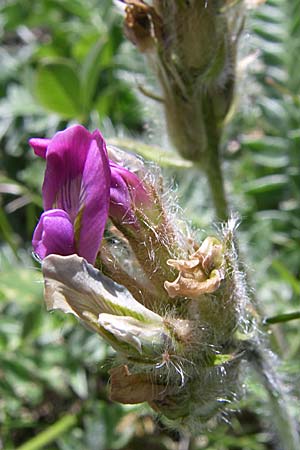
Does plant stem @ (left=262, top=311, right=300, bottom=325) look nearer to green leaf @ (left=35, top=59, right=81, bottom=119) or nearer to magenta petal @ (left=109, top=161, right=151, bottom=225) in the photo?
magenta petal @ (left=109, top=161, right=151, bottom=225)

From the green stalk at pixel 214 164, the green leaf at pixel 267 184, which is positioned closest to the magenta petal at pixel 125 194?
the green stalk at pixel 214 164

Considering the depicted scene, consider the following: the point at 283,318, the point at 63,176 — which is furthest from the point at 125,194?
the point at 283,318

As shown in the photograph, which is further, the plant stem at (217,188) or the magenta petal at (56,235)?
the plant stem at (217,188)

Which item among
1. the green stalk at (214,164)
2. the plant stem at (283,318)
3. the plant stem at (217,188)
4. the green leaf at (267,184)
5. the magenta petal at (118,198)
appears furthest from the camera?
the green leaf at (267,184)

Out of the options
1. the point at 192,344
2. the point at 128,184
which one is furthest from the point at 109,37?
the point at 192,344

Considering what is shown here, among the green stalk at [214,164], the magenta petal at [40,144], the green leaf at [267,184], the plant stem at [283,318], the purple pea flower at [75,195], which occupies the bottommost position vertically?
the green leaf at [267,184]

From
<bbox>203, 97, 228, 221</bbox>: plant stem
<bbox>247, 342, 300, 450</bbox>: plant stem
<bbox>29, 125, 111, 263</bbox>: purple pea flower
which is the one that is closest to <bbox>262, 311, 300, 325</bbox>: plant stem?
<bbox>247, 342, 300, 450</bbox>: plant stem

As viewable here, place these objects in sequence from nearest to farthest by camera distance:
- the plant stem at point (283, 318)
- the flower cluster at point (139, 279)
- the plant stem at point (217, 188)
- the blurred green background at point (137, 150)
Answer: the flower cluster at point (139, 279) < the plant stem at point (283, 318) < the plant stem at point (217, 188) < the blurred green background at point (137, 150)

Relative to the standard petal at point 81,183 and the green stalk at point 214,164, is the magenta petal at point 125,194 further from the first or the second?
the green stalk at point 214,164
